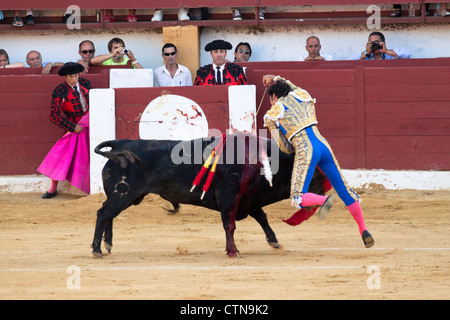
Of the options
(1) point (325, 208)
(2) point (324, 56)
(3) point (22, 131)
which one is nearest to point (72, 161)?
(3) point (22, 131)

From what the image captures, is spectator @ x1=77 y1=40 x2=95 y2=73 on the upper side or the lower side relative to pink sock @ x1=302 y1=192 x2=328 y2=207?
upper

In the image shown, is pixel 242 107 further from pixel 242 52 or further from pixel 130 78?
pixel 130 78

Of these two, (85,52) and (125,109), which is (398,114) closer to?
(125,109)

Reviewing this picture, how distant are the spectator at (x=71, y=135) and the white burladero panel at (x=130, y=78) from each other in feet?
0.94

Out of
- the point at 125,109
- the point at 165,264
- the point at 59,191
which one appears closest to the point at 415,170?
the point at 125,109

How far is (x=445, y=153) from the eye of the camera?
9.54m

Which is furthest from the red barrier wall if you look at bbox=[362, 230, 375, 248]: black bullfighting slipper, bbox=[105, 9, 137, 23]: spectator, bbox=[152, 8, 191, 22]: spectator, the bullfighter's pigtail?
bbox=[362, 230, 375, 248]: black bullfighting slipper

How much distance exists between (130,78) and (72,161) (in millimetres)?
1074

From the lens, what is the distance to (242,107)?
368 inches

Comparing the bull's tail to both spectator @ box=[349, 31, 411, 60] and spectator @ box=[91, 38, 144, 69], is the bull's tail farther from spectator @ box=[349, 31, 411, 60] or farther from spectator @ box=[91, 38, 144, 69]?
spectator @ box=[349, 31, 411, 60]

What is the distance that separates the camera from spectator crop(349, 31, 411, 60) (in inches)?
396

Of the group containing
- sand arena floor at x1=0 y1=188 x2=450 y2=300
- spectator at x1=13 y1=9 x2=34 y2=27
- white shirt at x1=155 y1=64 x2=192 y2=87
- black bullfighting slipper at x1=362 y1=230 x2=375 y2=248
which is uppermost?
spectator at x1=13 y1=9 x2=34 y2=27

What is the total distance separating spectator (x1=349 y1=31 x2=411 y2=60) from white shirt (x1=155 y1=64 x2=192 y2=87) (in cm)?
200

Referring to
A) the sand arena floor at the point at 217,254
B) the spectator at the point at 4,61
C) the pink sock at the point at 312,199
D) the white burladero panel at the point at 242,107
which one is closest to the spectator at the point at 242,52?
the white burladero panel at the point at 242,107
